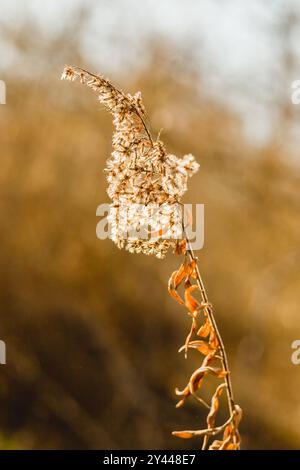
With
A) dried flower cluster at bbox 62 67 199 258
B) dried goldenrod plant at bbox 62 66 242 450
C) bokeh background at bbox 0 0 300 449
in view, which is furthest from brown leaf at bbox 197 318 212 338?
bokeh background at bbox 0 0 300 449

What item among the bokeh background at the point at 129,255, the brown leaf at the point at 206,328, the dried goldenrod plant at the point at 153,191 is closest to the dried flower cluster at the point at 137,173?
the dried goldenrod plant at the point at 153,191

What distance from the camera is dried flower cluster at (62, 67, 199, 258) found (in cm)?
73

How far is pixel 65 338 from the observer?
4086 millimetres

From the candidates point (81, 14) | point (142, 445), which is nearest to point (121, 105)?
point (142, 445)

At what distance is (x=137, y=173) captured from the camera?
0.74m

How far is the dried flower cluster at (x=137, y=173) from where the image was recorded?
0.73 m

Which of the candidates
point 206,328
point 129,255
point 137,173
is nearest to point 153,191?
point 137,173

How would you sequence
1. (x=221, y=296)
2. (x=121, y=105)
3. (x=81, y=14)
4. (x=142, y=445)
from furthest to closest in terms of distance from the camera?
(x=81, y=14)
(x=221, y=296)
(x=142, y=445)
(x=121, y=105)

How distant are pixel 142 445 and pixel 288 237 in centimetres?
186

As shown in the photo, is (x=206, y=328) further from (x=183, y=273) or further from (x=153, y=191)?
(x=153, y=191)

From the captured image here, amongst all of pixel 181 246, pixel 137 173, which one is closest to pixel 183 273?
pixel 181 246

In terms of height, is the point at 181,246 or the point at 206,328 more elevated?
the point at 181,246

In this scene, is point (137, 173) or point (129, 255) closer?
point (137, 173)

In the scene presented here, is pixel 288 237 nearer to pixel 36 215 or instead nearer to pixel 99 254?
pixel 99 254
